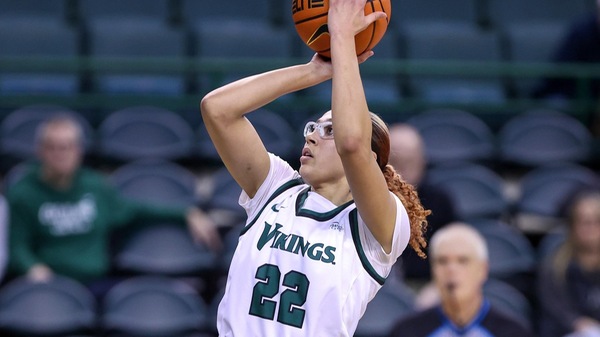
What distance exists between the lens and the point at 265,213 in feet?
12.1

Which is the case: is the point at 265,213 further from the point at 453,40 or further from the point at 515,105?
the point at 453,40

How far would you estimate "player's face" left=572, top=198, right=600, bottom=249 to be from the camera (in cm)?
649

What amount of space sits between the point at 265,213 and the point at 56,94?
4803 mm

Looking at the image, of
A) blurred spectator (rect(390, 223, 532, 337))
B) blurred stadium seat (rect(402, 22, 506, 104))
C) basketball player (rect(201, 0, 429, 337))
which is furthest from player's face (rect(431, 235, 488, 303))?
blurred stadium seat (rect(402, 22, 506, 104))

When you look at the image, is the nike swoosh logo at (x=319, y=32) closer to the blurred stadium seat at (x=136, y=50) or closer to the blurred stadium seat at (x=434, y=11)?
the blurred stadium seat at (x=136, y=50)

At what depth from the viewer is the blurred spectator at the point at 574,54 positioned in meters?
8.66

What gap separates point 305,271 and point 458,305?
2371 millimetres

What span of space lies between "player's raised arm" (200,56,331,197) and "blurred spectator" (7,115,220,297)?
10.4 feet

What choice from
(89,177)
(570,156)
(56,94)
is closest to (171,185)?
(89,177)

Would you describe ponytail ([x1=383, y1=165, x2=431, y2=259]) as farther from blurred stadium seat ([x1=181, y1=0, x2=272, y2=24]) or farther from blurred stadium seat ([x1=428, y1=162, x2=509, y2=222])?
blurred stadium seat ([x1=181, y1=0, x2=272, y2=24])

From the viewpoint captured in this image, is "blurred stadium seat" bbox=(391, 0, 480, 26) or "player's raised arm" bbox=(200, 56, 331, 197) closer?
"player's raised arm" bbox=(200, 56, 331, 197)

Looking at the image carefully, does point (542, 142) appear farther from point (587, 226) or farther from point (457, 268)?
point (457, 268)

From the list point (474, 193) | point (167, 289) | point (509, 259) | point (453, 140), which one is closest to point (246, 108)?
point (167, 289)

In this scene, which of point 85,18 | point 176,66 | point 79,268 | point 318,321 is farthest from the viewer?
point 85,18
